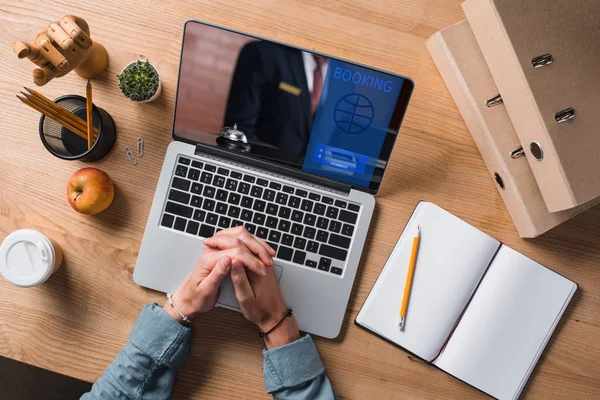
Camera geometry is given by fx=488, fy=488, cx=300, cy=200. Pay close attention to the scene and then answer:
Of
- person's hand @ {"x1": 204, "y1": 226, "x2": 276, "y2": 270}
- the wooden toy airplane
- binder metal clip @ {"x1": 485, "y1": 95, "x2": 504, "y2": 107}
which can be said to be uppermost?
binder metal clip @ {"x1": 485, "y1": 95, "x2": 504, "y2": 107}

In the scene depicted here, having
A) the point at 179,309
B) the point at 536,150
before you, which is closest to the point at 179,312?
the point at 179,309

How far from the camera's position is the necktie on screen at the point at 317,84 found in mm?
731

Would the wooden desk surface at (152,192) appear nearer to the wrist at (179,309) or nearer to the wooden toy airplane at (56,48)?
the wrist at (179,309)

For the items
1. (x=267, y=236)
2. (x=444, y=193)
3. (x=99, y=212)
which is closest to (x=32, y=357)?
(x=99, y=212)

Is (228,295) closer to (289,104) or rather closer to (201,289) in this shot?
(201,289)

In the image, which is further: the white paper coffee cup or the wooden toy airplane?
the white paper coffee cup

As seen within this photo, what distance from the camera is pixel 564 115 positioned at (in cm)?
67

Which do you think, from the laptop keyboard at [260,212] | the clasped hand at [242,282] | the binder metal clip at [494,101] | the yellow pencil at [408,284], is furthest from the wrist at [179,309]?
the binder metal clip at [494,101]

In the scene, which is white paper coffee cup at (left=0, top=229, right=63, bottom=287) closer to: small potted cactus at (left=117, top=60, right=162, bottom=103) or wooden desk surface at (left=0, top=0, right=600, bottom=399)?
wooden desk surface at (left=0, top=0, right=600, bottom=399)

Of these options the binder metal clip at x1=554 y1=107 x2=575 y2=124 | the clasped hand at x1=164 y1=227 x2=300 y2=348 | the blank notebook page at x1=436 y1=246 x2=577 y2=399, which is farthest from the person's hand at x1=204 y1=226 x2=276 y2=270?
the binder metal clip at x1=554 y1=107 x2=575 y2=124

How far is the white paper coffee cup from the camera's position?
74cm

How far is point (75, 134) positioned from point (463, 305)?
688 millimetres

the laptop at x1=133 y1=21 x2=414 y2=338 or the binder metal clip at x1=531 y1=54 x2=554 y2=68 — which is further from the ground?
the binder metal clip at x1=531 y1=54 x2=554 y2=68

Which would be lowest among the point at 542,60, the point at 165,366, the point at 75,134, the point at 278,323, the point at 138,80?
the point at 165,366
